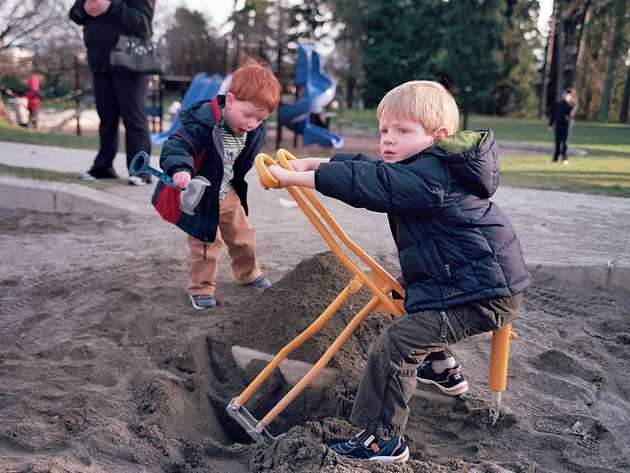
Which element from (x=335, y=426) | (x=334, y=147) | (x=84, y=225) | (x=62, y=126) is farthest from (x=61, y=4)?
(x=335, y=426)

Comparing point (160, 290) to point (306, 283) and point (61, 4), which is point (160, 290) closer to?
point (306, 283)

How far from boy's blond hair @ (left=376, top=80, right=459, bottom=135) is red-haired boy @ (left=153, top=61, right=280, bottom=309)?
3.48 feet

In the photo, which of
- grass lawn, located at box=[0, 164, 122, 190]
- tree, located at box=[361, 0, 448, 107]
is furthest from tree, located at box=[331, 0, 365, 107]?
grass lawn, located at box=[0, 164, 122, 190]

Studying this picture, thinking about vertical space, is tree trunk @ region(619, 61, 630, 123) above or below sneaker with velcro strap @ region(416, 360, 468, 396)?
above

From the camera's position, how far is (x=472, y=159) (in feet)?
7.01

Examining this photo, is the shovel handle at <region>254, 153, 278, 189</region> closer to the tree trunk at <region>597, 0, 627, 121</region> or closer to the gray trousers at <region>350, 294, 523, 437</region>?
the gray trousers at <region>350, 294, 523, 437</region>

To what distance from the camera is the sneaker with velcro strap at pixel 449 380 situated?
2576 millimetres

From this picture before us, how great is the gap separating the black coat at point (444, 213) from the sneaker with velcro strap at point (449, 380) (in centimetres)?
50

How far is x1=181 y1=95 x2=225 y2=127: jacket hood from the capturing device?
3318mm

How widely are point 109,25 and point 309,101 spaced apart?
5.42 metres

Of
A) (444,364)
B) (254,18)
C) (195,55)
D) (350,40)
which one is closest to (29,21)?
(195,55)

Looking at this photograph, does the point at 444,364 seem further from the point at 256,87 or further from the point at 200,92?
the point at 200,92

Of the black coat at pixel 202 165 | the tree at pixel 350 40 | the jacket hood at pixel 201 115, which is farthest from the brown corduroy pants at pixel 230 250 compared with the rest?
the tree at pixel 350 40

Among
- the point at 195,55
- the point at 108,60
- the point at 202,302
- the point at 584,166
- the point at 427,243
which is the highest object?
the point at 195,55
